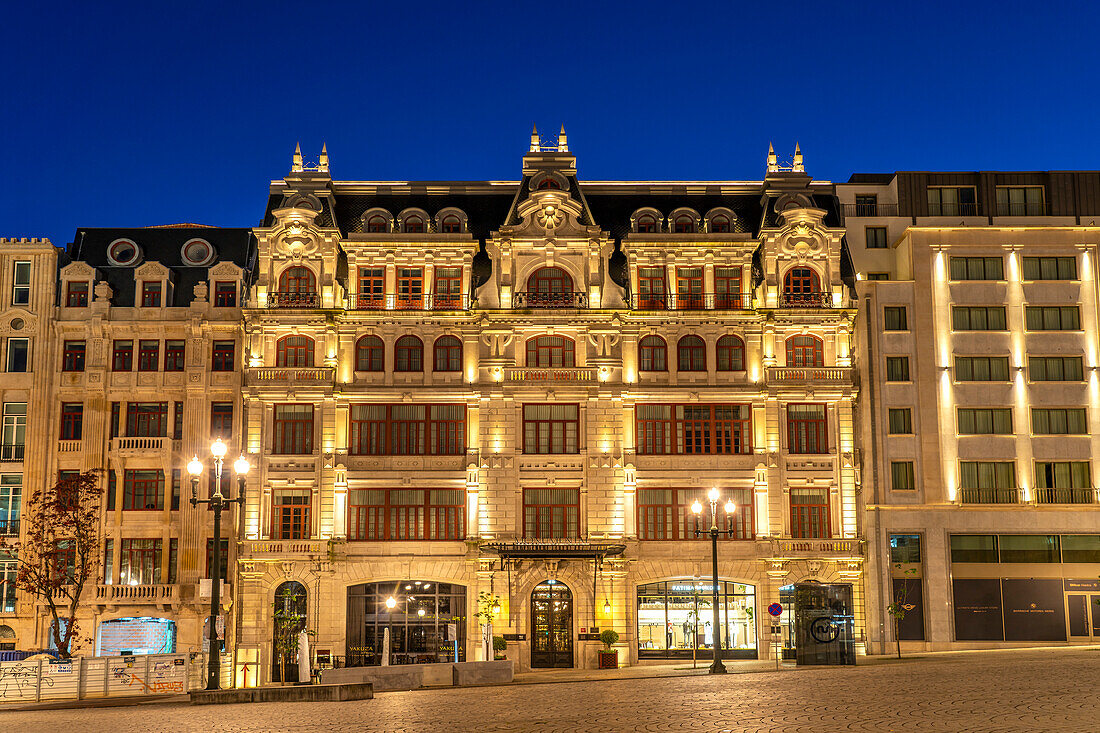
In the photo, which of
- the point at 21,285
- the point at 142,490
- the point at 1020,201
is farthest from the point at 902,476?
the point at 21,285

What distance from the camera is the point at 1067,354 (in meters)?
60.0

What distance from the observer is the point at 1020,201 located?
62.3m

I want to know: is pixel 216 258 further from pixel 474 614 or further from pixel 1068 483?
pixel 1068 483

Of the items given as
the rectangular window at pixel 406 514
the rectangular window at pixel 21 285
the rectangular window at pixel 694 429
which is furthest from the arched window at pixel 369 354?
the rectangular window at pixel 21 285

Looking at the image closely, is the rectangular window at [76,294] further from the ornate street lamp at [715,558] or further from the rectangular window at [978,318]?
the rectangular window at [978,318]

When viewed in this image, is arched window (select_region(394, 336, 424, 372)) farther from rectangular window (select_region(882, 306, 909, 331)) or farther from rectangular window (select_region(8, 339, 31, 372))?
rectangular window (select_region(882, 306, 909, 331))

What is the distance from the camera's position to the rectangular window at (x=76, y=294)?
59.8 metres

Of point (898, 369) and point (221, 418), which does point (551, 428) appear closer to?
point (221, 418)

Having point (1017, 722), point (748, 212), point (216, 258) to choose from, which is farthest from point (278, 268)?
point (1017, 722)

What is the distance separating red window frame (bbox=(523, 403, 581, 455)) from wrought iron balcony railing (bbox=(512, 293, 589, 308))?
484 cm

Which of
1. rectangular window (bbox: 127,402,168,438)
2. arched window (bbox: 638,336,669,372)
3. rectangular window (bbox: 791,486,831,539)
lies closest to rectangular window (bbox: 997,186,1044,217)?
rectangular window (bbox: 791,486,831,539)

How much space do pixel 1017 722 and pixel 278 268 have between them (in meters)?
43.3

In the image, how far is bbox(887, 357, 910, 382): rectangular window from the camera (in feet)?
197

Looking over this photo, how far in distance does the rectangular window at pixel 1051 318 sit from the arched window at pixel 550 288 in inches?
918
